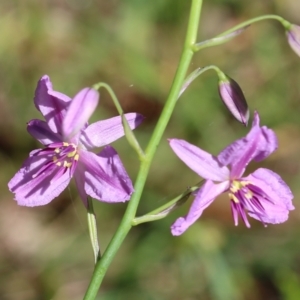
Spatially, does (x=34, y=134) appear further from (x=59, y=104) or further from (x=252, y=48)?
(x=252, y=48)

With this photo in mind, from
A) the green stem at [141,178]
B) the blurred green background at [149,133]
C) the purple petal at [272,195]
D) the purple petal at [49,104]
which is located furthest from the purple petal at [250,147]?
the blurred green background at [149,133]

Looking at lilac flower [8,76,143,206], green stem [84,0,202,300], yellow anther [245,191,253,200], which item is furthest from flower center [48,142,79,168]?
yellow anther [245,191,253,200]

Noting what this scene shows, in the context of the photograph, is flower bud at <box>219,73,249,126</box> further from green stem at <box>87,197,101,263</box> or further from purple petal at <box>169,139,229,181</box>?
green stem at <box>87,197,101,263</box>

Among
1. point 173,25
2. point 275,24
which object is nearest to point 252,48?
point 275,24

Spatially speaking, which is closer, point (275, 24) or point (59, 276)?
point (59, 276)

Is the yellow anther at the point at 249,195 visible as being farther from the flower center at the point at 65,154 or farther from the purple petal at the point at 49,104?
the purple petal at the point at 49,104

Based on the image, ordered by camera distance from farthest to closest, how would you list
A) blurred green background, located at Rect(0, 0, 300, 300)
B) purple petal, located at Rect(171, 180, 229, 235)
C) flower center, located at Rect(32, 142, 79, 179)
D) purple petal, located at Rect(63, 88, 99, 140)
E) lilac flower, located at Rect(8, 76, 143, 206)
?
1. blurred green background, located at Rect(0, 0, 300, 300)
2. flower center, located at Rect(32, 142, 79, 179)
3. lilac flower, located at Rect(8, 76, 143, 206)
4. purple petal, located at Rect(171, 180, 229, 235)
5. purple petal, located at Rect(63, 88, 99, 140)
